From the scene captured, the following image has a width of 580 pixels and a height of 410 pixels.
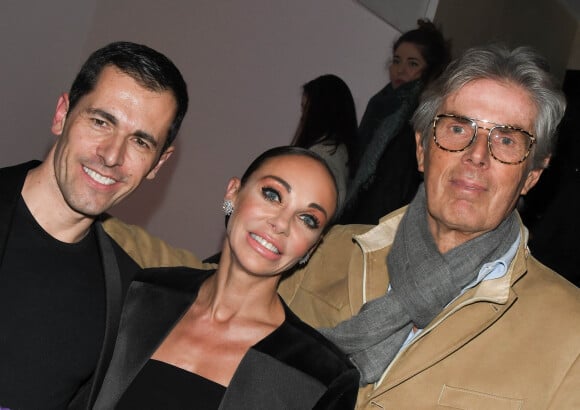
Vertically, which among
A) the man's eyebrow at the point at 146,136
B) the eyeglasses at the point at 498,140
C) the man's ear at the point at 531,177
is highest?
the eyeglasses at the point at 498,140

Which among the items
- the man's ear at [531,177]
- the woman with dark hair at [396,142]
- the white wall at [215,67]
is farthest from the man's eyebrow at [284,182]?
the white wall at [215,67]

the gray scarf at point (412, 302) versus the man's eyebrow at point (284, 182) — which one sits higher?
the man's eyebrow at point (284, 182)

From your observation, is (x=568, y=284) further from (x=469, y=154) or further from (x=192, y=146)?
(x=192, y=146)

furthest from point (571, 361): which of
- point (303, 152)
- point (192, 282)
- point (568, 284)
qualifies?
point (192, 282)

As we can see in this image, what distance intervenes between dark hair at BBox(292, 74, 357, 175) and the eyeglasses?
1.53 m

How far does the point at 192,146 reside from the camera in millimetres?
5582

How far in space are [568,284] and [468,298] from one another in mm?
291

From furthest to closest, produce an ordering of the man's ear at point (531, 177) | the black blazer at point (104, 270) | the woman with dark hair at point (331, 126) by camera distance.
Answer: the woman with dark hair at point (331, 126) → the man's ear at point (531, 177) → the black blazer at point (104, 270)

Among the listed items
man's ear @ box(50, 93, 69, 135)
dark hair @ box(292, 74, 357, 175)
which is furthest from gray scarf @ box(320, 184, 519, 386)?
dark hair @ box(292, 74, 357, 175)

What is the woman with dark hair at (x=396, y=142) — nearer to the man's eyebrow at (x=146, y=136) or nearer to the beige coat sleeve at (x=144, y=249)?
the beige coat sleeve at (x=144, y=249)

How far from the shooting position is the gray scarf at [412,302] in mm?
2354

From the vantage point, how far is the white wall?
206 inches

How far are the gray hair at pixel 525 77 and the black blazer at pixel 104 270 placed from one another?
1.06 meters

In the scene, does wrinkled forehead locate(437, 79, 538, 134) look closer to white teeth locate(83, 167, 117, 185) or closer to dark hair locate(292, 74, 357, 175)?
white teeth locate(83, 167, 117, 185)
